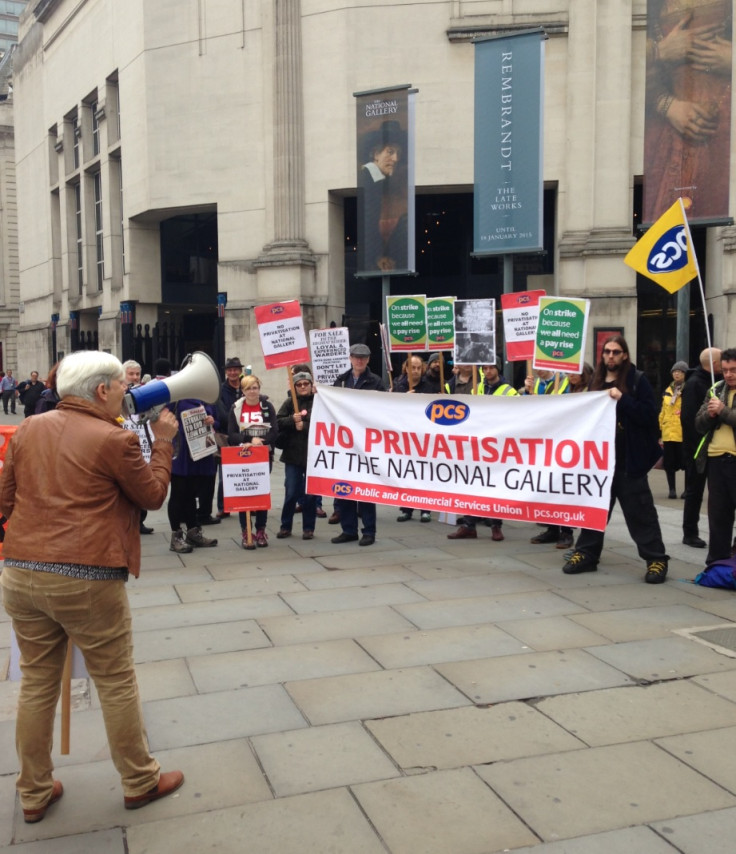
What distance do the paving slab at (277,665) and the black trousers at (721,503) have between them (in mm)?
3369

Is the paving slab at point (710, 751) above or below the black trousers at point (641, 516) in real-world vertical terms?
below

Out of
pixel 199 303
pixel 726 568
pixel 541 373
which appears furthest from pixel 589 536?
pixel 199 303

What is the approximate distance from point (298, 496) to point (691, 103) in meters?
8.60

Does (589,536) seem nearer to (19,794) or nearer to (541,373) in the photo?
(541,373)

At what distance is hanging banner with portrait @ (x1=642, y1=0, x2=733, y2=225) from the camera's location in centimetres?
1273

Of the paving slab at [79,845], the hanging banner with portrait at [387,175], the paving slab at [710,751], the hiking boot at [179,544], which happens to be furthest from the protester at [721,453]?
the hanging banner with portrait at [387,175]

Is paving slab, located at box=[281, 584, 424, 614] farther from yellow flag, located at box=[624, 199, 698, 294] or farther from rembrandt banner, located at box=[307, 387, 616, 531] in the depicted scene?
yellow flag, located at box=[624, 199, 698, 294]

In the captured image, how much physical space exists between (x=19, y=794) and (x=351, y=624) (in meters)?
2.83

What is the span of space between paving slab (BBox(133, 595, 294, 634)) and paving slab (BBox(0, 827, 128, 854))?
8.92ft

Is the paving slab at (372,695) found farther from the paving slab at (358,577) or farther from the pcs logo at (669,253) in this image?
the pcs logo at (669,253)

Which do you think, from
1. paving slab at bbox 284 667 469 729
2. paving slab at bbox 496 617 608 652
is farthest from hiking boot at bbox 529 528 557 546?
paving slab at bbox 284 667 469 729

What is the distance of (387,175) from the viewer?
16.5 metres

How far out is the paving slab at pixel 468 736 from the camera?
13.6 ft

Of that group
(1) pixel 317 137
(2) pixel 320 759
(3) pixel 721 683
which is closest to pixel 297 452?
(3) pixel 721 683
